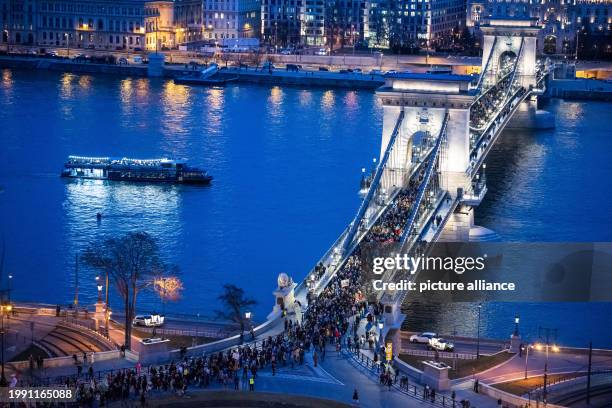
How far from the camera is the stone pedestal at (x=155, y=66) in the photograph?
75.5 metres

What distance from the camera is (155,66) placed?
7562 cm

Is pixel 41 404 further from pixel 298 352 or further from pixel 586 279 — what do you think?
pixel 586 279

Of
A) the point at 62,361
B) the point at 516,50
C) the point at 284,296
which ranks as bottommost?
the point at 62,361

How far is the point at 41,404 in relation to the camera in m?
19.8

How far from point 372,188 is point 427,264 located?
4.67 metres

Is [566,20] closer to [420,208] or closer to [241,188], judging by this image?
[241,188]

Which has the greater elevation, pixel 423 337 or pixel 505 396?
pixel 505 396

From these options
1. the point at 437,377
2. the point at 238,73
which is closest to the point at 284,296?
the point at 437,377

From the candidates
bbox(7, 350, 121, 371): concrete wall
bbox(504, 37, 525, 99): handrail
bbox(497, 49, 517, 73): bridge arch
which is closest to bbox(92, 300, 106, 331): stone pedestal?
bbox(7, 350, 121, 371): concrete wall

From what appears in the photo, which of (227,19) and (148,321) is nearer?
(148,321)

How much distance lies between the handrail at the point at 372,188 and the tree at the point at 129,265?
353 centimetres

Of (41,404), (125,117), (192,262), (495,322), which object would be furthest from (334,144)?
(41,404)

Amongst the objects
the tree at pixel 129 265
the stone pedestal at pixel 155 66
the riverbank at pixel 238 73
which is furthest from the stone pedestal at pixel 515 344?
the stone pedestal at pixel 155 66

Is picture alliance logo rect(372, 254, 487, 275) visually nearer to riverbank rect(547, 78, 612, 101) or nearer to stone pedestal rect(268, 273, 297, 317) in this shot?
stone pedestal rect(268, 273, 297, 317)
